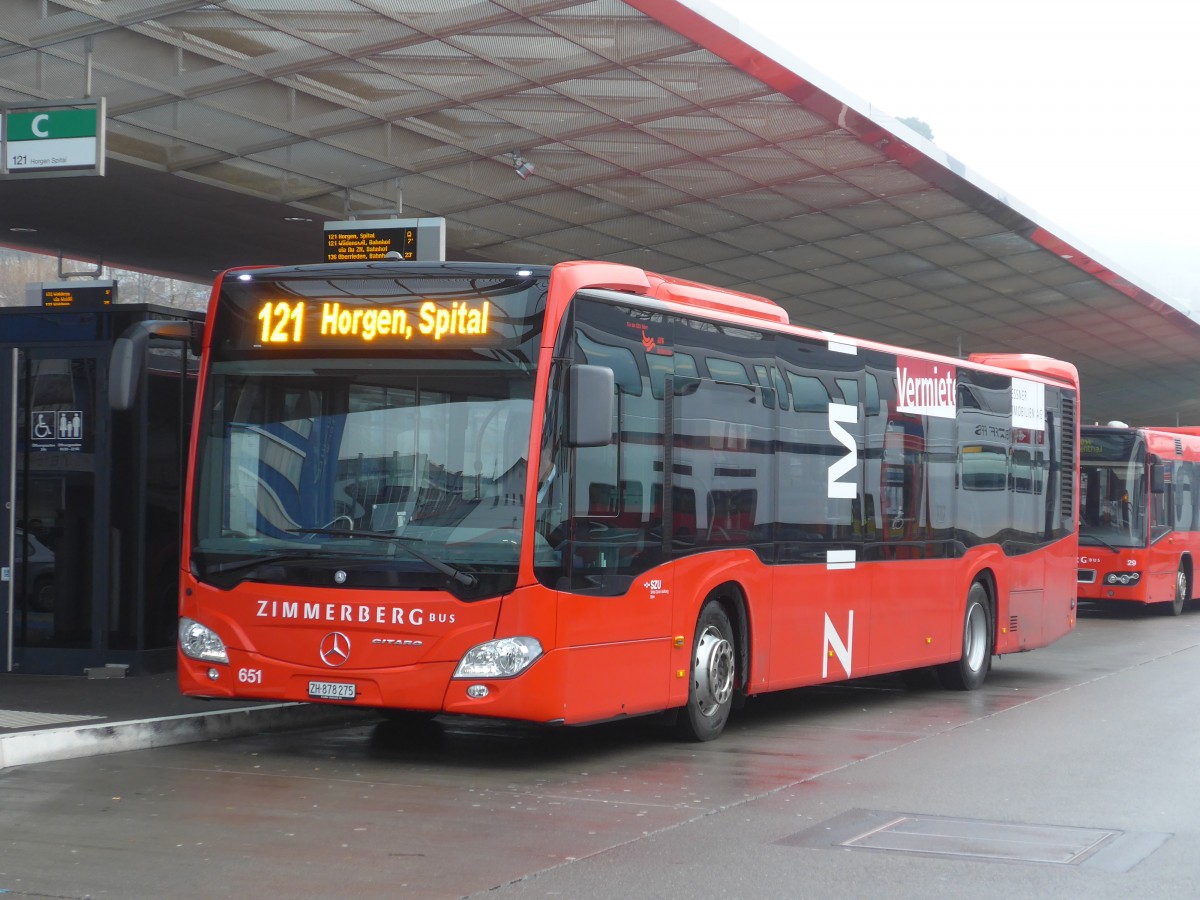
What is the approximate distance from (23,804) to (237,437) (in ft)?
8.48

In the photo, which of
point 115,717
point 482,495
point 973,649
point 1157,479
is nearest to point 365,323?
point 482,495

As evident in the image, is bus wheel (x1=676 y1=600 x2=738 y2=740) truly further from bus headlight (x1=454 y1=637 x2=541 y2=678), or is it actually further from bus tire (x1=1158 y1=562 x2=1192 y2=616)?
bus tire (x1=1158 y1=562 x2=1192 y2=616)

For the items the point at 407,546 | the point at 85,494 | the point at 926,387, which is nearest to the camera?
the point at 407,546

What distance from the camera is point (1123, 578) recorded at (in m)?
27.0

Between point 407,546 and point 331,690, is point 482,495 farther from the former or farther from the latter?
point 331,690

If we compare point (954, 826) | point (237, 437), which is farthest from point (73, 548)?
point (954, 826)

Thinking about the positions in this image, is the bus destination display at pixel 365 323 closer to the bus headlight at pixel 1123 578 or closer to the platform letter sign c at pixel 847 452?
the platform letter sign c at pixel 847 452

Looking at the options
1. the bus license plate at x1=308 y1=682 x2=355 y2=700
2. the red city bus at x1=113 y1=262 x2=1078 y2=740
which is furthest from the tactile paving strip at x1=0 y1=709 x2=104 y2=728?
the bus license plate at x1=308 y1=682 x2=355 y2=700

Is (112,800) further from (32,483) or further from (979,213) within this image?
(979,213)

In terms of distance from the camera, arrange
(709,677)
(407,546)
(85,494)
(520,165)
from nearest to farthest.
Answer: (407,546), (709,677), (85,494), (520,165)

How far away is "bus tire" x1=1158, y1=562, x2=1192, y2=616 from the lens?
2845 cm

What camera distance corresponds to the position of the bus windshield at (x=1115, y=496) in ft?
88.8

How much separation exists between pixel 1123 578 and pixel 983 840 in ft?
66.6

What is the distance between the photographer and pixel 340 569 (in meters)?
9.75
